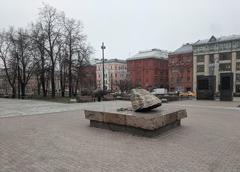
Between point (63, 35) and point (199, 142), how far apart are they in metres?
27.6

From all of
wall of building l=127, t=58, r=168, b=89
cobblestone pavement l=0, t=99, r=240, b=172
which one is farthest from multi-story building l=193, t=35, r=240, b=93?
cobblestone pavement l=0, t=99, r=240, b=172

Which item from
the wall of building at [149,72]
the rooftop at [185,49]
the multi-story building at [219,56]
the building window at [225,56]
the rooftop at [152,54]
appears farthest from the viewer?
the rooftop at [152,54]

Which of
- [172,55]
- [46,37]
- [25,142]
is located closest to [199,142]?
[25,142]

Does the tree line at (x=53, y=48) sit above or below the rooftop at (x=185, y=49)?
below

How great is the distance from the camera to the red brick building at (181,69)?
71938mm

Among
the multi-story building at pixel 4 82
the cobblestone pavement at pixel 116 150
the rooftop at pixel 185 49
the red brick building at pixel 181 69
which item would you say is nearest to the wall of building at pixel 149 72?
the red brick building at pixel 181 69

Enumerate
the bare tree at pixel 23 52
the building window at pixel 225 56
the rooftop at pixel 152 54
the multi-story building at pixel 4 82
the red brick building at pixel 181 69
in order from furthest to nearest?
the rooftop at pixel 152 54, the red brick building at pixel 181 69, the building window at pixel 225 56, the multi-story building at pixel 4 82, the bare tree at pixel 23 52

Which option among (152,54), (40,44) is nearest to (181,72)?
(152,54)

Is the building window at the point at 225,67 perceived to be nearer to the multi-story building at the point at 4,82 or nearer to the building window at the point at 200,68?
the building window at the point at 200,68

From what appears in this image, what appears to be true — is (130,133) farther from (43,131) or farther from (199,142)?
(43,131)

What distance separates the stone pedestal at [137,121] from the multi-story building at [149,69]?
7007 cm

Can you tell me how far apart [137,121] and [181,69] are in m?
67.9

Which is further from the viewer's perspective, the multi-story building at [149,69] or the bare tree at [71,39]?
the multi-story building at [149,69]

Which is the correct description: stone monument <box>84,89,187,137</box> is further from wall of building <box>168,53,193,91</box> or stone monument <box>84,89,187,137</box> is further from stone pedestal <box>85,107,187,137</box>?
wall of building <box>168,53,193,91</box>
